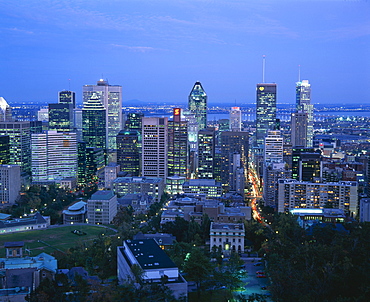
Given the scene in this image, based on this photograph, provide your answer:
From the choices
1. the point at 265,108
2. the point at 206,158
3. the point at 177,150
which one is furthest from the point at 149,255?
the point at 265,108

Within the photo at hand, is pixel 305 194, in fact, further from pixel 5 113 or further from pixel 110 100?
pixel 110 100

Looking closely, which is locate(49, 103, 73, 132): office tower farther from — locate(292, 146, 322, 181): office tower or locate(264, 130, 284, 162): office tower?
locate(292, 146, 322, 181): office tower

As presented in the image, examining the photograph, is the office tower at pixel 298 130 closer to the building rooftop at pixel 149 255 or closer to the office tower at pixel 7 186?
the office tower at pixel 7 186

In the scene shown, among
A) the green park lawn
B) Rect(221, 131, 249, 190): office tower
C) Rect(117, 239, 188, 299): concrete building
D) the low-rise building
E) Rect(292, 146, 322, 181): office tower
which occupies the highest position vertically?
Rect(221, 131, 249, 190): office tower

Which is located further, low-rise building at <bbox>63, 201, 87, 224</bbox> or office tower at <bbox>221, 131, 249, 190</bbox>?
office tower at <bbox>221, 131, 249, 190</bbox>

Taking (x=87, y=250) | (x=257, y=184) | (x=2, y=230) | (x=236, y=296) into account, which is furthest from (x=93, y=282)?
(x=257, y=184)

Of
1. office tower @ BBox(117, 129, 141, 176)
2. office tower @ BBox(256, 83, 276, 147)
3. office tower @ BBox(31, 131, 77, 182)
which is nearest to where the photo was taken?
office tower @ BBox(31, 131, 77, 182)

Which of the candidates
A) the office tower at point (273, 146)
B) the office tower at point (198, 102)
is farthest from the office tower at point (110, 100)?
the office tower at point (273, 146)

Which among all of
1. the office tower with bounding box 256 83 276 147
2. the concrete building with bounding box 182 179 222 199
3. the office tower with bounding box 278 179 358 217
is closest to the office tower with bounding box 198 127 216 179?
the concrete building with bounding box 182 179 222 199
